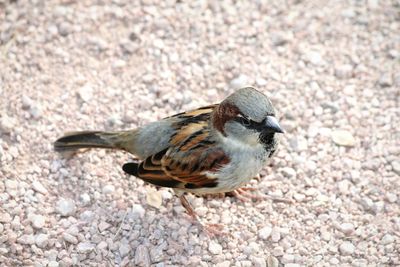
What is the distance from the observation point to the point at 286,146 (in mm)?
5480

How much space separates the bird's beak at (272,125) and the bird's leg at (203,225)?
3.24 ft

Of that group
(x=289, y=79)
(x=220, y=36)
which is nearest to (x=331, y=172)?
(x=289, y=79)

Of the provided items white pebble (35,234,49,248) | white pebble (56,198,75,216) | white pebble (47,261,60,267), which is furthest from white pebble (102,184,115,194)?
white pebble (47,261,60,267)

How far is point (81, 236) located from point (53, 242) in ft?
0.69

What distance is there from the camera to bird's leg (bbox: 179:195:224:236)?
4891 mm

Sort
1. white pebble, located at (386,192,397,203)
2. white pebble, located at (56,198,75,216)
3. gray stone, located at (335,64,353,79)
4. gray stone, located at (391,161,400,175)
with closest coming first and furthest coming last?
white pebble, located at (56,198,75,216) < white pebble, located at (386,192,397,203) < gray stone, located at (391,161,400,175) < gray stone, located at (335,64,353,79)

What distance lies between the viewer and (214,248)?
190 inches

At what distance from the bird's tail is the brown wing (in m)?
0.38

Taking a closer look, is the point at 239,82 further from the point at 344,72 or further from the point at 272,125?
the point at 272,125

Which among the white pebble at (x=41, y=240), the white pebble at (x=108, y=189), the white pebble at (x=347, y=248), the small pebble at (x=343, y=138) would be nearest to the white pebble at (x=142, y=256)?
the white pebble at (x=108, y=189)

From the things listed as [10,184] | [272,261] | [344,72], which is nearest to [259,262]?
[272,261]

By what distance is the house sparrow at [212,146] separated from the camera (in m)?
4.45

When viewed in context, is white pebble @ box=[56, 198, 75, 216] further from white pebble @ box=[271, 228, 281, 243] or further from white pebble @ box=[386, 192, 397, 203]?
white pebble @ box=[386, 192, 397, 203]

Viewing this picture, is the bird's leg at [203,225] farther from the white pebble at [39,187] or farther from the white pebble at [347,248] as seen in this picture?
the white pebble at [39,187]
